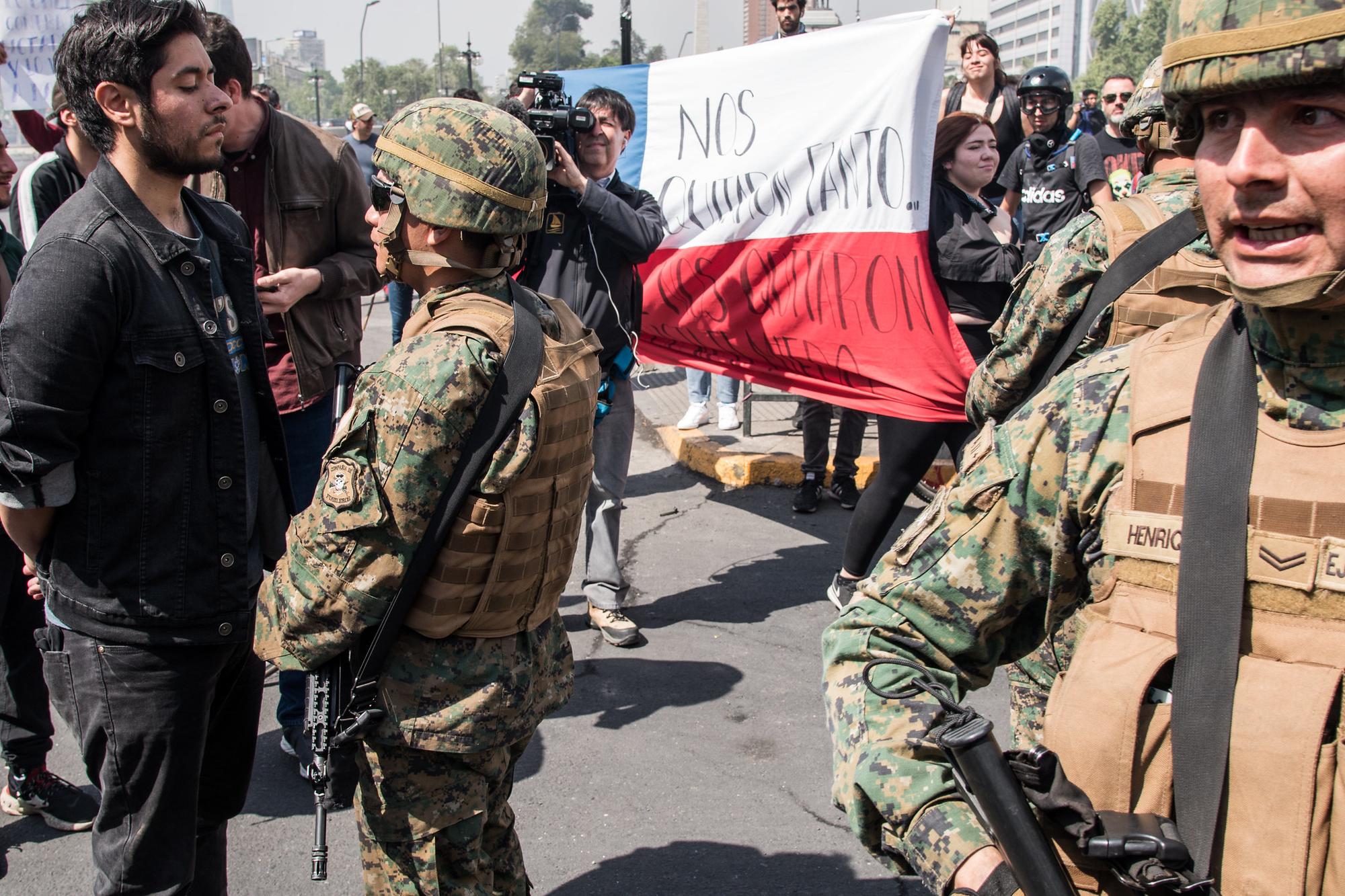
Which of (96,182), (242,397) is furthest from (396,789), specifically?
(96,182)

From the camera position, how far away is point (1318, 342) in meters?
1.21

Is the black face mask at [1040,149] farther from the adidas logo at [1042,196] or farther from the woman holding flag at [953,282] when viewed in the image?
the woman holding flag at [953,282]

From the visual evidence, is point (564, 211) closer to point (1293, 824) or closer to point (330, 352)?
point (330, 352)

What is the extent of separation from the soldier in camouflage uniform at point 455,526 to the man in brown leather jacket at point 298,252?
3.90ft

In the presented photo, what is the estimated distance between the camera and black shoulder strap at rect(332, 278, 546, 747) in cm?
213

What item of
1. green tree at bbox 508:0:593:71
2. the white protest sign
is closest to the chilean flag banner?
the white protest sign

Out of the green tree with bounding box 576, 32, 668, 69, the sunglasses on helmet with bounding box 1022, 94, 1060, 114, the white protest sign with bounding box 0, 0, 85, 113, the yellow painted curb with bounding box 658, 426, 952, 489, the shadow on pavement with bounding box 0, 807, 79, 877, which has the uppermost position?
the green tree with bounding box 576, 32, 668, 69

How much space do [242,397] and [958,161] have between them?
Answer: 3.22 m

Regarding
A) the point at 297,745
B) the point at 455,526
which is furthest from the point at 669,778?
the point at 455,526

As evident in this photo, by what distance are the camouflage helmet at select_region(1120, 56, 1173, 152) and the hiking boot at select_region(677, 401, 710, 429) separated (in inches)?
180

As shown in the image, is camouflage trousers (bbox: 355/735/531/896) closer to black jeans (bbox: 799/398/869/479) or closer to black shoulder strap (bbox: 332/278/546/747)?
black shoulder strap (bbox: 332/278/546/747)

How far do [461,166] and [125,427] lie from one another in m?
0.87

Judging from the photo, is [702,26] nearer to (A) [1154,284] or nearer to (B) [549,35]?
(A) [1154,284]

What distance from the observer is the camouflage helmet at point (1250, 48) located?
1.11m
